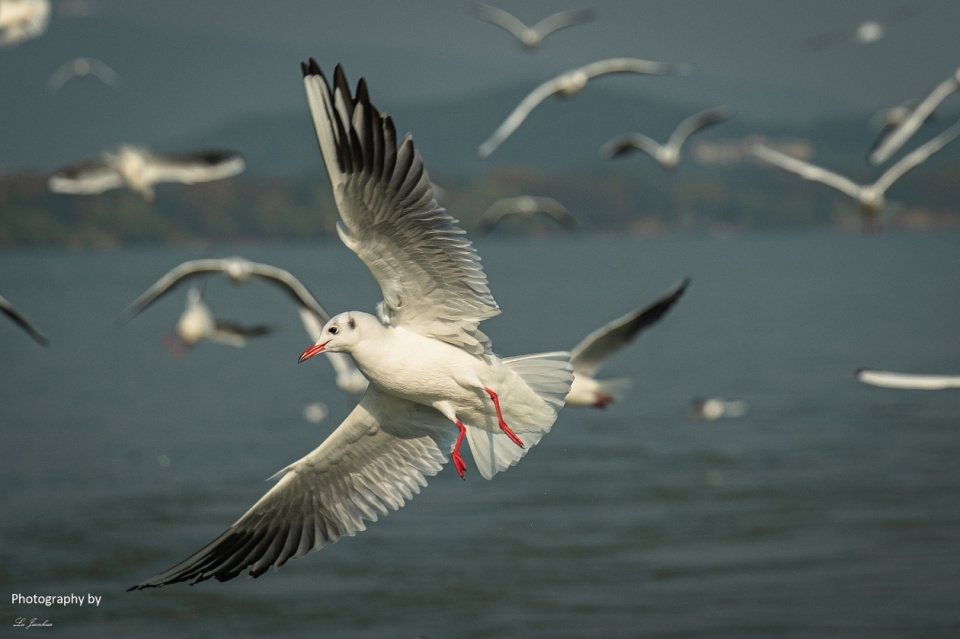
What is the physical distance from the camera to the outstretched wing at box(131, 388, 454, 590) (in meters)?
8.45

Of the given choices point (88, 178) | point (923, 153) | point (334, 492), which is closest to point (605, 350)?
point (334, 492)

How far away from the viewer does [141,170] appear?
16.7 metres

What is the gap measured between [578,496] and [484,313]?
14862 millimetres

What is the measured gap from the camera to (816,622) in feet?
50.4

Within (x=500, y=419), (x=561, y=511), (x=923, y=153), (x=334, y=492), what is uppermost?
(x=923, y=153)

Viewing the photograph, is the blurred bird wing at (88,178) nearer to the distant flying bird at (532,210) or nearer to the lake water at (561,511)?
the lake water at (561,511)

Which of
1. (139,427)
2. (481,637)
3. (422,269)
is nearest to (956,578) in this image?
(481,637)

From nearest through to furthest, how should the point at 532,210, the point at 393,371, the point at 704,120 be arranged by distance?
the point at 393,371
the point at 704,120
the point at 532,210

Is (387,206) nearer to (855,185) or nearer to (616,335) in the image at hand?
(616,335)

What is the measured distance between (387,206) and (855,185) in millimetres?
11006

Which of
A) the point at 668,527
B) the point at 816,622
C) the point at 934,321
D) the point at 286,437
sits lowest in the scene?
the point at 816,622

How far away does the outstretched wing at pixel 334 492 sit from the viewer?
8.45 meters

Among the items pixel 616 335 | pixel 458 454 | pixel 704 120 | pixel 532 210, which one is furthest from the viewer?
pixel 532 210

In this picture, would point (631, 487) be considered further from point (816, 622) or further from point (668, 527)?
point (816, 622)
